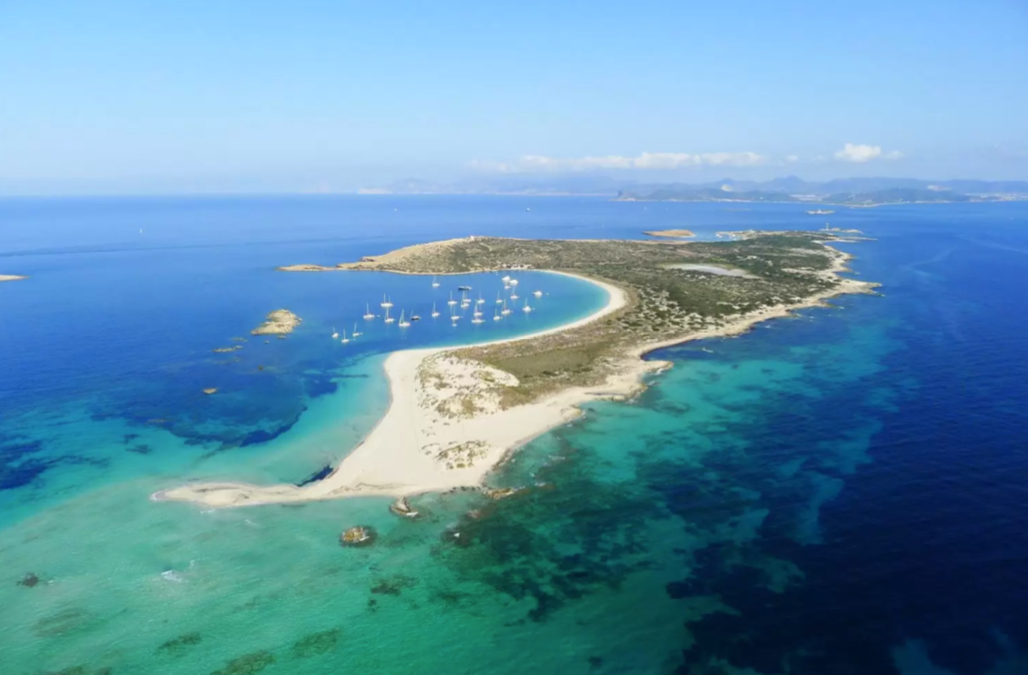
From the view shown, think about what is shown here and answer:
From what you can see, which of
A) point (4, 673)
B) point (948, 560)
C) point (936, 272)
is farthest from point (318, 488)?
point (936, 272)

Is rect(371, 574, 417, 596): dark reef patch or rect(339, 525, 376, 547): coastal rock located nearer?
rect(371, 574, 417, 596): dark reef patch

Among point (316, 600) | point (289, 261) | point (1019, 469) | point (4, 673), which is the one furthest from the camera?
point (289, 261)

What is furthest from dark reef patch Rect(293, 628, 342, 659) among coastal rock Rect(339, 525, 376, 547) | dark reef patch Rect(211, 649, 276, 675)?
coastal rock Rect(339, 525, 376, 547)

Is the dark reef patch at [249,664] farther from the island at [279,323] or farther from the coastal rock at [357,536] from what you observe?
the island at [279,323]

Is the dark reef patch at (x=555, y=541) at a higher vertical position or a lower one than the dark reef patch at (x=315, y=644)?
higher

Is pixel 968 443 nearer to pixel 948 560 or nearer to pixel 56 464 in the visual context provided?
pixel 948 560

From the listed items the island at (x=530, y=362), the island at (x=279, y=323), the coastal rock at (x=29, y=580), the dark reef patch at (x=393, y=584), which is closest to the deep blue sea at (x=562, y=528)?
the dark reef patch at (x=393, y=584)

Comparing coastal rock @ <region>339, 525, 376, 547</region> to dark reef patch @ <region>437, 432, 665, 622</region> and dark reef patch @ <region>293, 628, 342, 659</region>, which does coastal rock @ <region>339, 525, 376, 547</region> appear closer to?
dark reef patch @ <region>437, 432, 665, 622</region>
